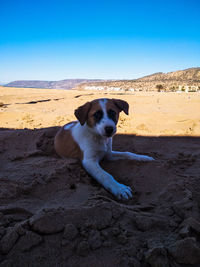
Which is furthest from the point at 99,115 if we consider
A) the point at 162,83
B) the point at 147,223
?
the point at 162,83

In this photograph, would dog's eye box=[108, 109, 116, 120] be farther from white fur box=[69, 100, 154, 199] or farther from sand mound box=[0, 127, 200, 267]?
sand mound box=[0, 127, 200, 267]

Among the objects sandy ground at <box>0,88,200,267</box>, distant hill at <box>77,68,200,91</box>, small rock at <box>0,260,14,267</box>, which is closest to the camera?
small rock at <box>0,260,14,267</box>

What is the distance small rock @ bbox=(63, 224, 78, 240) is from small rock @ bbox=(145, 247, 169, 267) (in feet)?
1.73

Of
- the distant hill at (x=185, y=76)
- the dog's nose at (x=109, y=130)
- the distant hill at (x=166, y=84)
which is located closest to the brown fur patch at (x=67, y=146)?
the dog's nose at (x=109, y=130)

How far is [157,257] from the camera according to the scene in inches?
48.1

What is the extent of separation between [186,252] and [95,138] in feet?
7.88

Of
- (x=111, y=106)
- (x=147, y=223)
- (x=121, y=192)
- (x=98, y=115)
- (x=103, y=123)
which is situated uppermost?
(x=111, y=106)

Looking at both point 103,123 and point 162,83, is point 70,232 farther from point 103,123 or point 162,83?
point 162,83

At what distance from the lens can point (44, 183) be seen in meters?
2.53

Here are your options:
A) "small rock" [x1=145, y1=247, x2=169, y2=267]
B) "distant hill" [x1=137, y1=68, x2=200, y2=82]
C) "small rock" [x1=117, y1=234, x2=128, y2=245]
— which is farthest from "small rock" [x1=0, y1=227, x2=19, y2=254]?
"distant hill" [x1=137, y1=68, x2=200, y2=82]

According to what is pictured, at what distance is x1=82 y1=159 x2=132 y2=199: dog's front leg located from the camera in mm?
2512

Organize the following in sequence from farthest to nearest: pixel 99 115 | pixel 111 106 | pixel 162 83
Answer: pixel 162 83, pixel 111 106, pixel 99 115

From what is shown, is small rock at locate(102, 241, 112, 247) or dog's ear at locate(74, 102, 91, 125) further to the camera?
dog's ear at locate(74, 102, 91, 125)

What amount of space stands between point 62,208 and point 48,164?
62.6 inches
